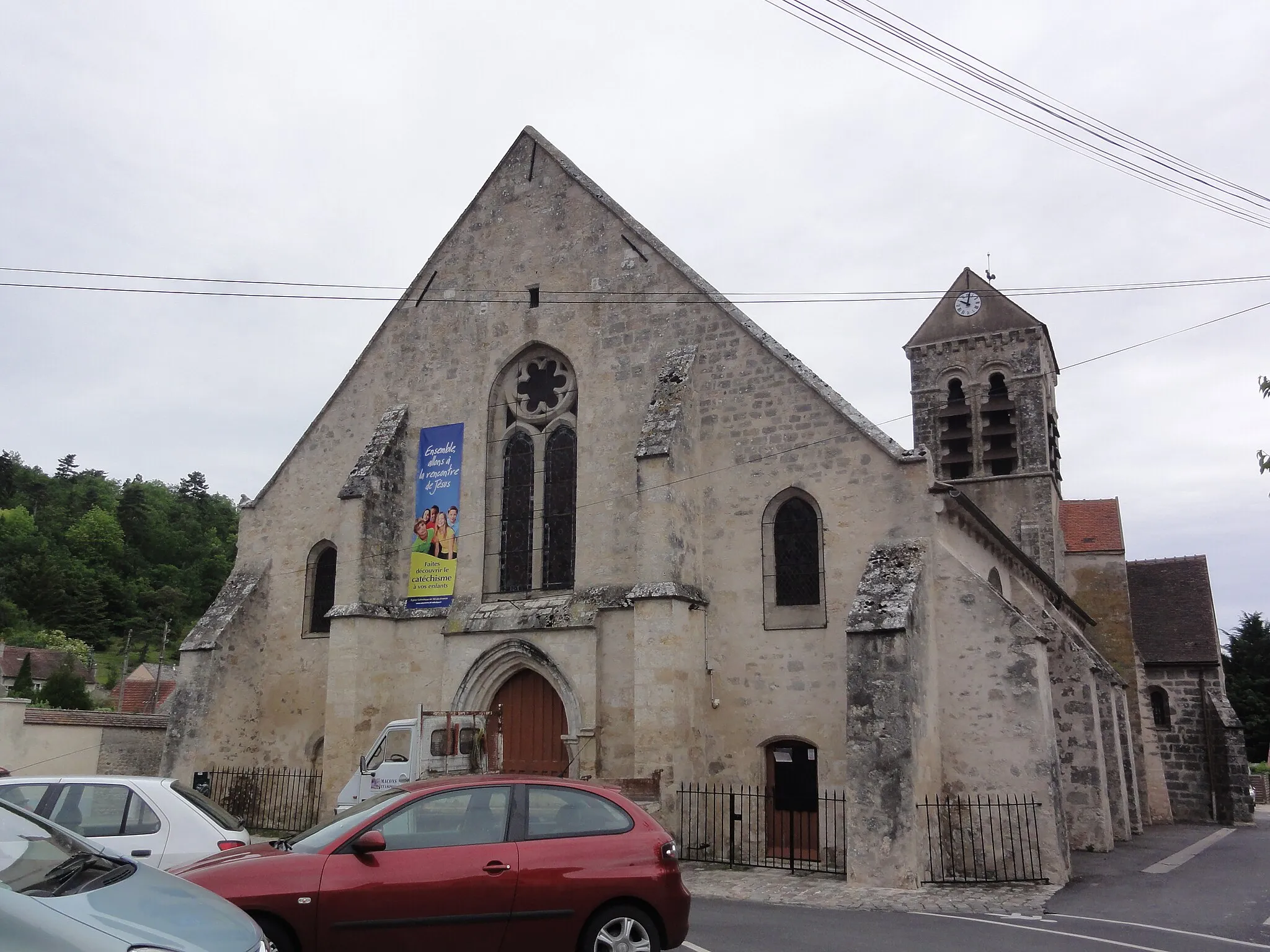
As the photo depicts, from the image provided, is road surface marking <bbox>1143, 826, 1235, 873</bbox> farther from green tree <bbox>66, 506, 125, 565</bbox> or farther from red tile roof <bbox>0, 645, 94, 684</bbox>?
green tree <bbox>66, 506, 125, 565</bbox>

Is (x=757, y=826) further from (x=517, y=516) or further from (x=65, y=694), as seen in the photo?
(x=65, y=694)

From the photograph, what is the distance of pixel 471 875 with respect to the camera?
640 centimetres

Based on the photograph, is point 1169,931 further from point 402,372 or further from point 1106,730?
point 402,372

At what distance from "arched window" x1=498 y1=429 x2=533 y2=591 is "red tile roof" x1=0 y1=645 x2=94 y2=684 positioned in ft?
169

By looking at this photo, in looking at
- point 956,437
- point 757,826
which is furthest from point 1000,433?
point 757,826

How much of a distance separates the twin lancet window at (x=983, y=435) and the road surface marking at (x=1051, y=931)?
20.1 metres

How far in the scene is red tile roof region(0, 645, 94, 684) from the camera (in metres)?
60.6

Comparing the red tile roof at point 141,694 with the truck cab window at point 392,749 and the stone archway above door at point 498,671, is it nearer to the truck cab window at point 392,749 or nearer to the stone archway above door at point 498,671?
the stone archway above door at point 498,671

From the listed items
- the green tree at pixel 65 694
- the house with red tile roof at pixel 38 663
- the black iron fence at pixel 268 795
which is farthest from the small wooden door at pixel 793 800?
the house with red tile roof at pixel 38 663

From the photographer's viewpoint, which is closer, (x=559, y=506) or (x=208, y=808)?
(x=208, y=808)

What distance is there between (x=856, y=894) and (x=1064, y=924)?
8.07 feet

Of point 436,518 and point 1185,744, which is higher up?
point 436,518

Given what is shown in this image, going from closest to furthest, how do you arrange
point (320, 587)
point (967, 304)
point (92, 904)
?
point (92, 904)
point (320, 587)
point (967, 304)

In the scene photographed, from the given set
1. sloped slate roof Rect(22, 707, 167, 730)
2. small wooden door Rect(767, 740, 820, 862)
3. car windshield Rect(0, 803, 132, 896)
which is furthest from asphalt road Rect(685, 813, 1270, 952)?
sloped slate roof Rect(22, 707, 167, 730)
